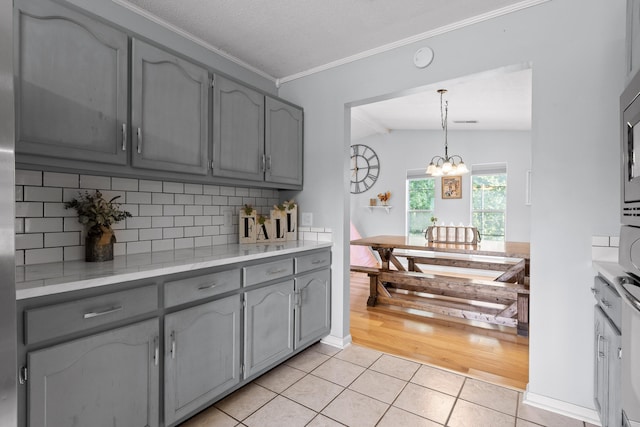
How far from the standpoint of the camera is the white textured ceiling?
2037mm

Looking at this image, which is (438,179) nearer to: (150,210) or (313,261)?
(313,261)

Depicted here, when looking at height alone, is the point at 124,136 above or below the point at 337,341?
above

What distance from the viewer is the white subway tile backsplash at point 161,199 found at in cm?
221

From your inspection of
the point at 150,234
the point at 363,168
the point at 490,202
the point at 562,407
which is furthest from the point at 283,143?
the point at 490,202

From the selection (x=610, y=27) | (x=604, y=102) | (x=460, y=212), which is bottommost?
(x=460, y=212)

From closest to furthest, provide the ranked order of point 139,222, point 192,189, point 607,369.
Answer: point 607,369, point 139,222, point 192,189

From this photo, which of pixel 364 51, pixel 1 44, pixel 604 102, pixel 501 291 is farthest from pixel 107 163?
pixel 501 291

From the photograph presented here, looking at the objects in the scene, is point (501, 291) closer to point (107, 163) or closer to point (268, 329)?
point (268, 329)

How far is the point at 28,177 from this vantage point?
1.64 m

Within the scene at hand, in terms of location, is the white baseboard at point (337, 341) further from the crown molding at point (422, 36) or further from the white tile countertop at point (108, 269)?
the crown molding at point (422, 36)

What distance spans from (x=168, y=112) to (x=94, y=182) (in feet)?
1.96

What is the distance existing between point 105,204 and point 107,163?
1.01 ft

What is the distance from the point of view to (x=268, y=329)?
2.20m

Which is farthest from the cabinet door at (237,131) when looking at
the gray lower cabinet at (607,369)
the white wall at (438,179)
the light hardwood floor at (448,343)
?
the white wall at (438,179)
